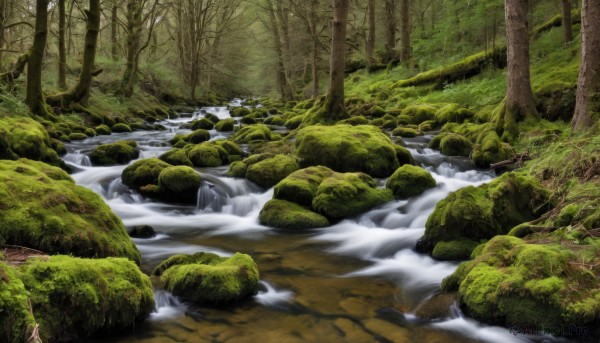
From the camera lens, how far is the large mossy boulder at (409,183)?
9.38 m

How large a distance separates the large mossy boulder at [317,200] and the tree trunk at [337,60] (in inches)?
290

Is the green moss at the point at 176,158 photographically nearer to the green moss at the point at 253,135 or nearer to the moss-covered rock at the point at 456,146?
the green moss at the point at 253,135

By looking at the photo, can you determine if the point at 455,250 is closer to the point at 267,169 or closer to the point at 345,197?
the point at 345,197

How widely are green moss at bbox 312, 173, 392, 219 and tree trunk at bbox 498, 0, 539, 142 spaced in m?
4.35

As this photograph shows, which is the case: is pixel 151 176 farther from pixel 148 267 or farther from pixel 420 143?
pixel 420 143

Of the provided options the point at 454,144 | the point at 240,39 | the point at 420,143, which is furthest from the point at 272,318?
the point at 240,39

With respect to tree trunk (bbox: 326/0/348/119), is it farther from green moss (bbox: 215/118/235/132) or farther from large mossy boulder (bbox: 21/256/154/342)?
large mossy boulder (bbox: 21/256/154/342)

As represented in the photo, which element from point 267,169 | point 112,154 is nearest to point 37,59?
point 112,154

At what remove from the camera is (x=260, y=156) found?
11953 mm

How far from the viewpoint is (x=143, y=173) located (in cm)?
1078

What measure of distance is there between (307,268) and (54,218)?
10.4 ft

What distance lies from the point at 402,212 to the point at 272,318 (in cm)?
451

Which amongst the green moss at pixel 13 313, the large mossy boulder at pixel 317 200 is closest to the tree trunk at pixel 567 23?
the large mossy boulder at pixel 317 200

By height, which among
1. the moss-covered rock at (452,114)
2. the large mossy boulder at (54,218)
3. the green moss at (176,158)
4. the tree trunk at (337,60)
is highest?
the tree trunk at (337,60)
